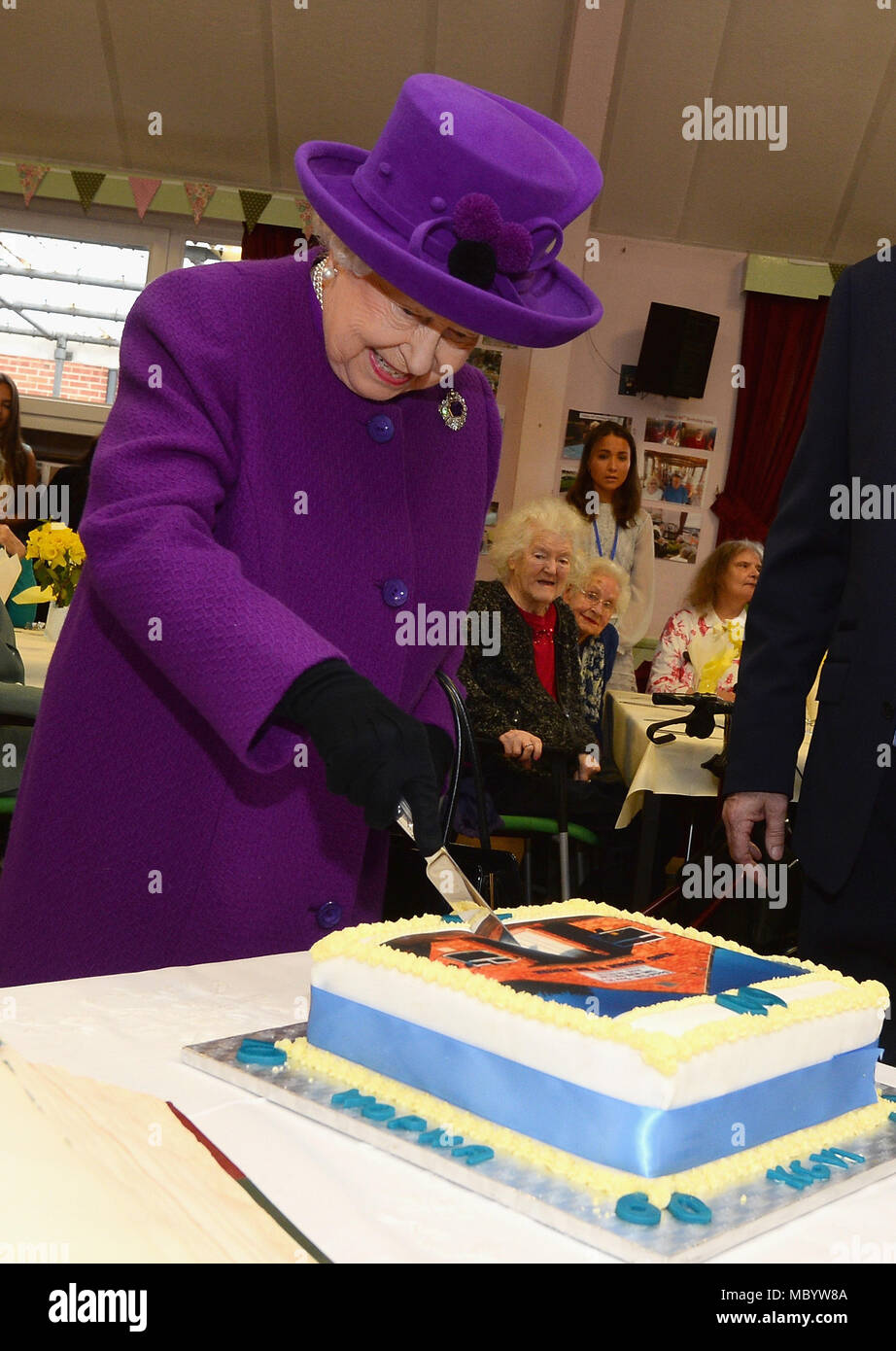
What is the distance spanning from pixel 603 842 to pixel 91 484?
2.96 m

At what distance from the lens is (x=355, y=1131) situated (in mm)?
734

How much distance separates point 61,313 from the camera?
22.6ft

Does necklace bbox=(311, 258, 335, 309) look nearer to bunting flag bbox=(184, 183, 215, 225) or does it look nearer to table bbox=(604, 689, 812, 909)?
table bbox=(604, 689, 812, 909)

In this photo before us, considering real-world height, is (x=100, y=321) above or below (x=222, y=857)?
above

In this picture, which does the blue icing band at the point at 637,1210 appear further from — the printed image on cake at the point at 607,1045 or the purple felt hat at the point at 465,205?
the purple felt hat at the point at 465,205

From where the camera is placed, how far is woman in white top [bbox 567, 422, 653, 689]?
5.21 m

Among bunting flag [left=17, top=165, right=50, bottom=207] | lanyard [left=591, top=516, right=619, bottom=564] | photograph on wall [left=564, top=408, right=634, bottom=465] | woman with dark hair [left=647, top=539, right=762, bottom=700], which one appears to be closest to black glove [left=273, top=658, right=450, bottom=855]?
woman with dark hair [left=647, top=539, right=762, bottom=700]

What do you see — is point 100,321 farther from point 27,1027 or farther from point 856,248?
point 27,1027

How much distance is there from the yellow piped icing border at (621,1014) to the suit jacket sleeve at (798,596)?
52 cm

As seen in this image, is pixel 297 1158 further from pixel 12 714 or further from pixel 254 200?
pixel 254 200

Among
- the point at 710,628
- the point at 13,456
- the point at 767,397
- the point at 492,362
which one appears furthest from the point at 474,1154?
the point at 767,397

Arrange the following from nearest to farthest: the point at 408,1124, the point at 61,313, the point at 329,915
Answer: the point at 408,1124, the point at 329,915, the point at 61,313

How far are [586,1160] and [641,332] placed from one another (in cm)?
667

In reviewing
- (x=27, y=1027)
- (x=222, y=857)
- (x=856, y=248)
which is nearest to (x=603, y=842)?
(x=222, y=857)
